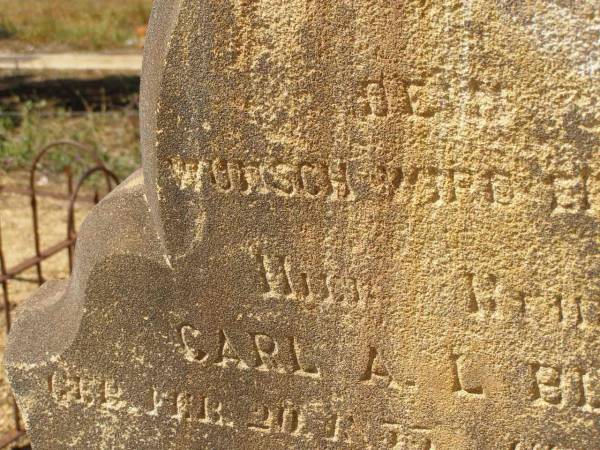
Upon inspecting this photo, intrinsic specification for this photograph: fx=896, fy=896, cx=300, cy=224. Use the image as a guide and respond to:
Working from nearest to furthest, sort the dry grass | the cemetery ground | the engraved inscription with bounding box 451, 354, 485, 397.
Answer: the engraved inscription with bounding box 451, 354, 485, 397 → the cemetery ground → the dry grass

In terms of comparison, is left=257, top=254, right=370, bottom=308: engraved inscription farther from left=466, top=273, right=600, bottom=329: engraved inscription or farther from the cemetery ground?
the cemetery ground

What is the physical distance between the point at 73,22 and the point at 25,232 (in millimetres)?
5674

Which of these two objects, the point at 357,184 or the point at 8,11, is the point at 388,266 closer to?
the point at 357,184

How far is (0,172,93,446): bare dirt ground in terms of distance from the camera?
471 cm

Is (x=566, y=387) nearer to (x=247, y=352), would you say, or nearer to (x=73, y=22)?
(x=247, y=352)

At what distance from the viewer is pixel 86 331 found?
2.40 meters

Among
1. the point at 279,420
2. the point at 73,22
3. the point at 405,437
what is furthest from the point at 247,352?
the point at 73,22

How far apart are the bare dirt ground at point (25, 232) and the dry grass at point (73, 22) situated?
14.1 feet

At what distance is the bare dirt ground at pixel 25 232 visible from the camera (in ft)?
15.5

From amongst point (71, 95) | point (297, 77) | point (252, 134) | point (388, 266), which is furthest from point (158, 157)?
point (71, 95)

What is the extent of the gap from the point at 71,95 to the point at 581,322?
6.84m

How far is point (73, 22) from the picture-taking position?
10.5 meters

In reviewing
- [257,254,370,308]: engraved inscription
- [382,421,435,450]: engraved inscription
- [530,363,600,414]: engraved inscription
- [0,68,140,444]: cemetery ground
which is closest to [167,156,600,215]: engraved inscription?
[257,254,370,308]: engraved inscription

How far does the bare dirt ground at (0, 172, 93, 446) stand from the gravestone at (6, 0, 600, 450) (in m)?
1.93
